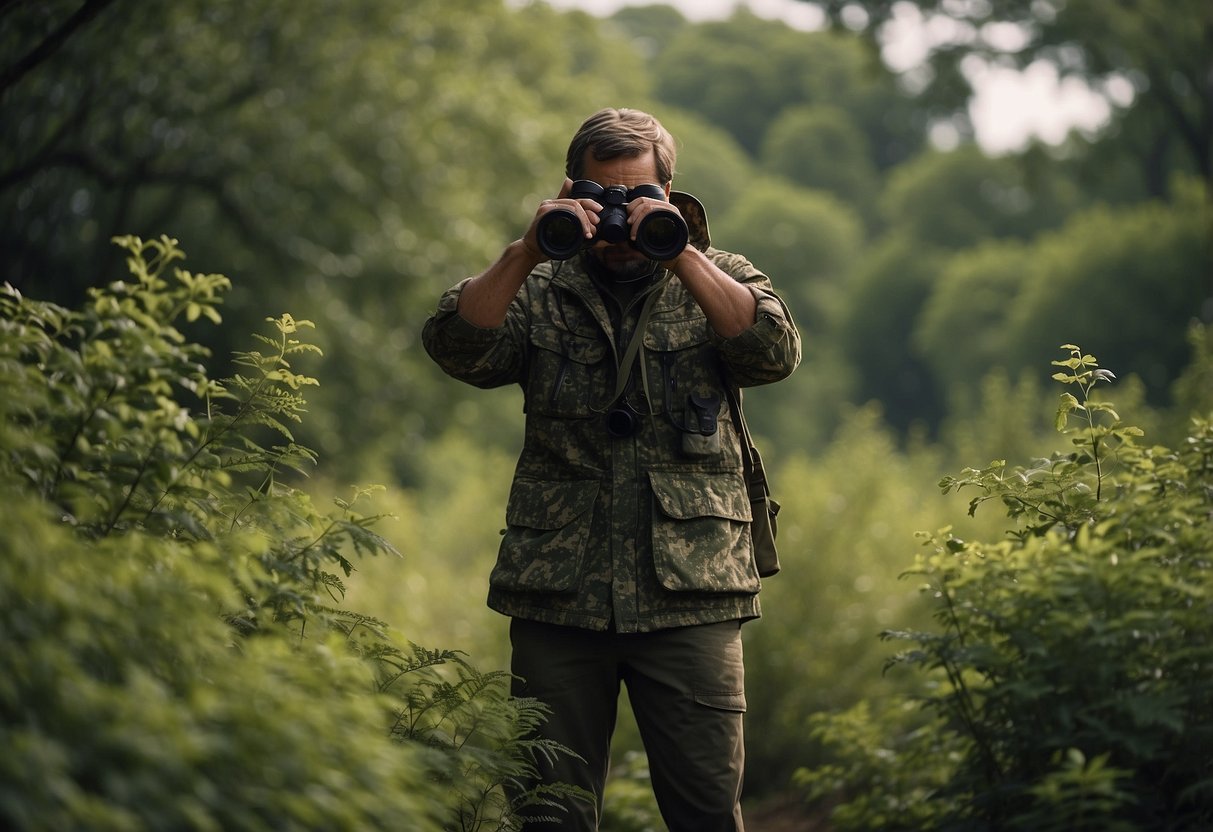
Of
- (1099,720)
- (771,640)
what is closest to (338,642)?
(1099,720)

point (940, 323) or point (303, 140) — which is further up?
point (940, 323)

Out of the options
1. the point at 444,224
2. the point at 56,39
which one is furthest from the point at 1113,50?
the point at 56,39

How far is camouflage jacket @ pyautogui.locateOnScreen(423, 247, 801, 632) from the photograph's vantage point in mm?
3646

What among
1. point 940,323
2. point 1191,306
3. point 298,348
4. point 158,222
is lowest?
point 298,348

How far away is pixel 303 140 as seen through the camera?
56.6 feet

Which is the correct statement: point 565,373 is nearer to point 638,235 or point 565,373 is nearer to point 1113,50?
point 638,235

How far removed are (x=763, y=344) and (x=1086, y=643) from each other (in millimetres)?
1017

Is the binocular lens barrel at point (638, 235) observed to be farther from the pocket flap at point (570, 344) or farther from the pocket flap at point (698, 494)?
the pocket flap at point (698, 494)

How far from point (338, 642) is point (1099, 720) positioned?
5.15ft

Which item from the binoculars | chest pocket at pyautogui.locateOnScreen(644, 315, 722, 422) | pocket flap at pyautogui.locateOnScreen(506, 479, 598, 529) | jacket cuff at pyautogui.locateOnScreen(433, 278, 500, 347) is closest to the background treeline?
pocket flap at pyautogui.locateOnScreen(506, 479, 598, 529)

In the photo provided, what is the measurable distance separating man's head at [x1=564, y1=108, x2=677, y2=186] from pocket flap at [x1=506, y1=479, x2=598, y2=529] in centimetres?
79

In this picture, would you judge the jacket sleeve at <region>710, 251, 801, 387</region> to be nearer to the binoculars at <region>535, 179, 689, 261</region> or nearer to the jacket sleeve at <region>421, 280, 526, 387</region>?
the binoculars at <region>535, 179, 689, 261</region>

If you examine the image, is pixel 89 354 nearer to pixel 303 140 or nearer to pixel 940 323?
pixel 303 140

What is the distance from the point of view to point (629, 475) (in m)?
3.73
